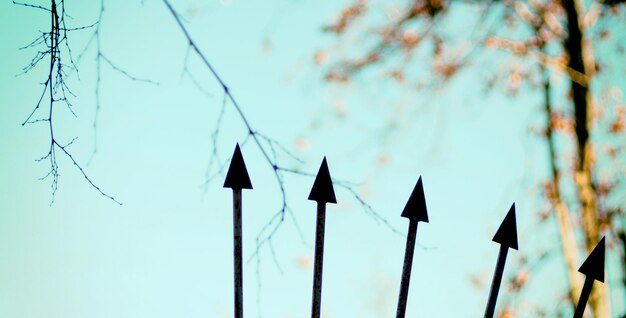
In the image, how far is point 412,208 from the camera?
1.56 meters

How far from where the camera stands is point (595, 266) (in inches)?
60.4

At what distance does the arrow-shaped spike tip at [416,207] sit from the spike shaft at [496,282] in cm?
24

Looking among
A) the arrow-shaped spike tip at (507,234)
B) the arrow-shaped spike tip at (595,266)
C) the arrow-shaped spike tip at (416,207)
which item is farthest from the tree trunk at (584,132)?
the arrow-shaped spike tip at (416,207)

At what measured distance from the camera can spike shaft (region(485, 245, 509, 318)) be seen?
1.52 metres

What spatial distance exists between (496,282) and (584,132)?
4.79 m

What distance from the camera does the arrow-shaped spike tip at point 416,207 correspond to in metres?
1.56

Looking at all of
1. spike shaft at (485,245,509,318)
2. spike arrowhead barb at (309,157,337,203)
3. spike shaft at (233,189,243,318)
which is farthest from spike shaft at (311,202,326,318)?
spike shaft at (485,245,509,318)

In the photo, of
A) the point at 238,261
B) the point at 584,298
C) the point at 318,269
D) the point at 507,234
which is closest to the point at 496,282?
the point at 507,234

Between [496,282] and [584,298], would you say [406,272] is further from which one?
[584,298]

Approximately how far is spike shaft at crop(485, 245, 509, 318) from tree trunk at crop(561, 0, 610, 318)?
4.10 m

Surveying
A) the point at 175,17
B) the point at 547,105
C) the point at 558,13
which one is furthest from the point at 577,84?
the point at 175,17

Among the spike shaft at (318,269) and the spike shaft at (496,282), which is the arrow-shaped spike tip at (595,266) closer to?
the spike shaft at (496,282)

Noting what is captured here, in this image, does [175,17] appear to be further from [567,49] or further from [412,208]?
[567,49]

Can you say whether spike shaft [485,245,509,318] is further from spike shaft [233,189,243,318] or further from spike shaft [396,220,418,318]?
spike shaft [233,189,243,318]
